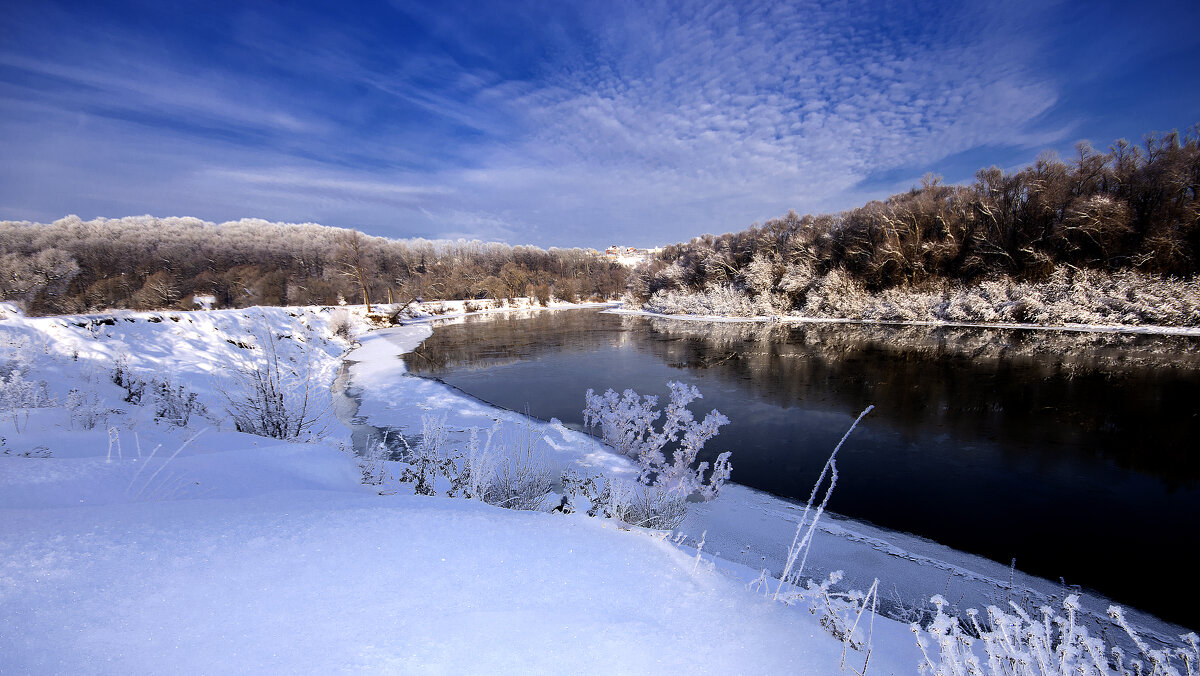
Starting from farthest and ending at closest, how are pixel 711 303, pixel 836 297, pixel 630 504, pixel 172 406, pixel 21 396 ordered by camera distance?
pixel 711 303
pixel 836 297
pixel 172 406
pixel 21 396
pixel 630 504

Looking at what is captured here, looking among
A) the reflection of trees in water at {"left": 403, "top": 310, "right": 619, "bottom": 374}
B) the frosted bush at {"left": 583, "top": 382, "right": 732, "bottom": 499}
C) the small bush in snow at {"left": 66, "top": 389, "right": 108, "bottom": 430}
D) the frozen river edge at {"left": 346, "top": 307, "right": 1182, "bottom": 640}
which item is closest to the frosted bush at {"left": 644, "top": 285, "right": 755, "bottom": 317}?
the reflection of trees in water at {"left": 403, "top": 310, "right": 619, "bottom": 374}

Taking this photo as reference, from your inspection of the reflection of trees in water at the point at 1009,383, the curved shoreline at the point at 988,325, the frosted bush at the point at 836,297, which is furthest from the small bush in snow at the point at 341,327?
the frosted bush at the point at 836,297

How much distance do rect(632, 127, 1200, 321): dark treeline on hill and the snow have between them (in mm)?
33975

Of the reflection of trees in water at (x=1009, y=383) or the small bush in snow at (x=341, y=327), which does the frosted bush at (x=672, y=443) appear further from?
the small bush in snow at (x=341, y=327)

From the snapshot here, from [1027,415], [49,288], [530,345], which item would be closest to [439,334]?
[530,345]

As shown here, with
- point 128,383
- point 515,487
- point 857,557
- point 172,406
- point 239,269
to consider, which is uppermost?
point 239,269

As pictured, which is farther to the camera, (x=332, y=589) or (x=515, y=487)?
(x=515, y=487)

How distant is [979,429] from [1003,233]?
29.4 m

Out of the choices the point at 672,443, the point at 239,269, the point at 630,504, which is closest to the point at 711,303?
the point at 672,443

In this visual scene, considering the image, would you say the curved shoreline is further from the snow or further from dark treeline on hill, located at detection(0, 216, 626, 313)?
dark treeline on hill, located at detection(0, 216, 626, 313)

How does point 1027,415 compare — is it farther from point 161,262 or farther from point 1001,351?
point 161,262

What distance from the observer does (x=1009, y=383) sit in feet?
39.6

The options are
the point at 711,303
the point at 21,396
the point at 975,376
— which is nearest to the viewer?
the point at 21,396

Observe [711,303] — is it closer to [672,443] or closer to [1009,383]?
[1009,383]
